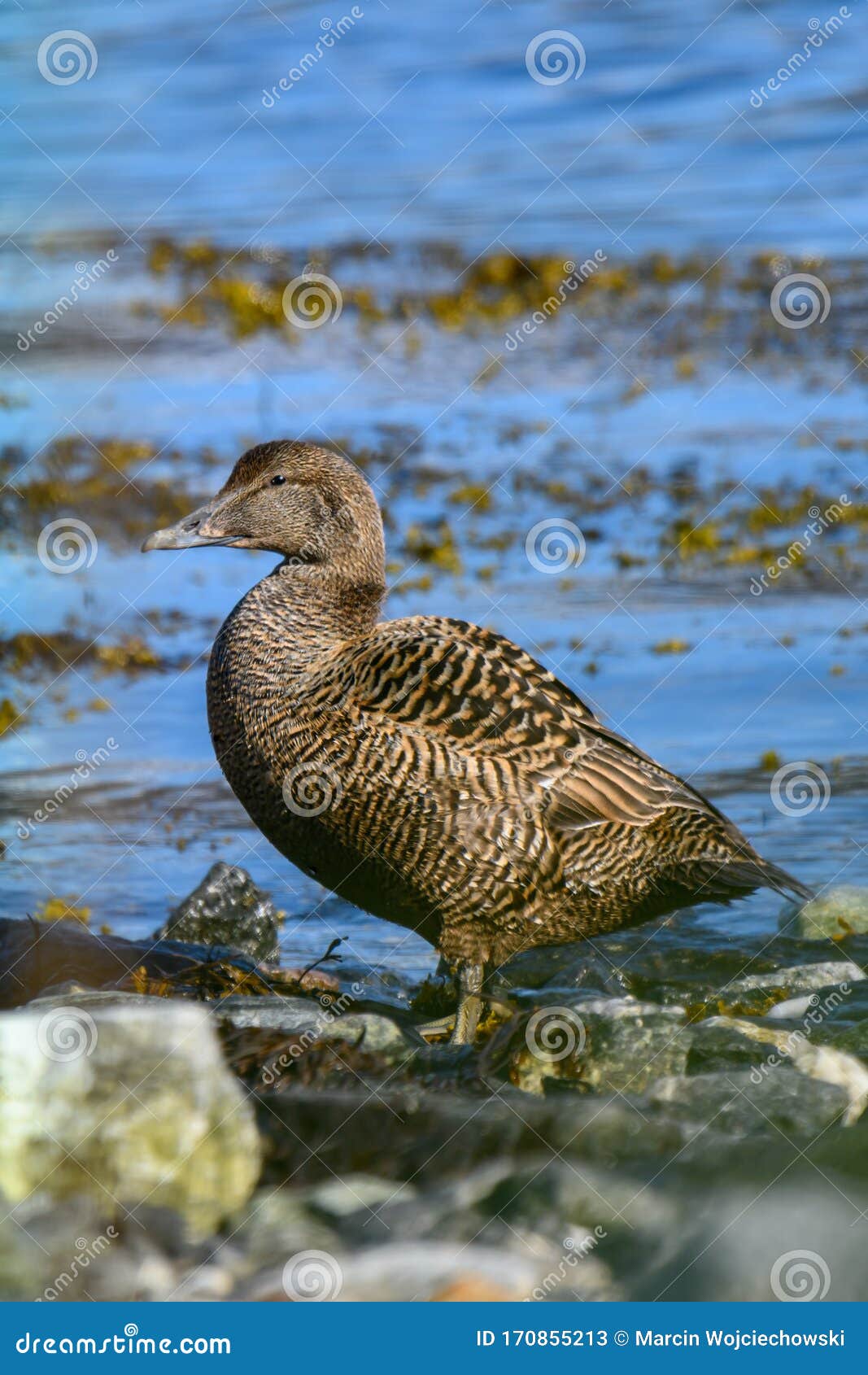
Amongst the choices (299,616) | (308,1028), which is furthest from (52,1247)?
(299,616)

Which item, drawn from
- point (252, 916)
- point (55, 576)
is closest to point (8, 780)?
point (252, 916)

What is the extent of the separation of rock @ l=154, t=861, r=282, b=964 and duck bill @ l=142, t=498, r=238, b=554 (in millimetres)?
972

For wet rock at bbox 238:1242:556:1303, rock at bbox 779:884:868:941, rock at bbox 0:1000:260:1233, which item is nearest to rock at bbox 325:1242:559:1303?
wet rock at bbox 238:1242:556:1303

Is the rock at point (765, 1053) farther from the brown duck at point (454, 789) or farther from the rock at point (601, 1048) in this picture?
the brown duck at point (454, 789)

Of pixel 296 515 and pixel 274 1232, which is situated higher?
pixel 296 515

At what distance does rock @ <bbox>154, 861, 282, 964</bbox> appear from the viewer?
5.54m

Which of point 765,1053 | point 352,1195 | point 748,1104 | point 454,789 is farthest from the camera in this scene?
A: point 454,789

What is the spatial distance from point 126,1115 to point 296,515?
7.52 feet

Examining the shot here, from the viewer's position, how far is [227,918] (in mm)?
5551

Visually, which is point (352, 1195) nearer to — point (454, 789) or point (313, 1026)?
point (313, 1026)

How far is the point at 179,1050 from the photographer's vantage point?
11.6 ft

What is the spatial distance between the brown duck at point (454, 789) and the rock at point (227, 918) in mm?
670

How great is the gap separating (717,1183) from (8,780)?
4276 millimetres

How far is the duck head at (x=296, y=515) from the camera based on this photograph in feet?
17.6
